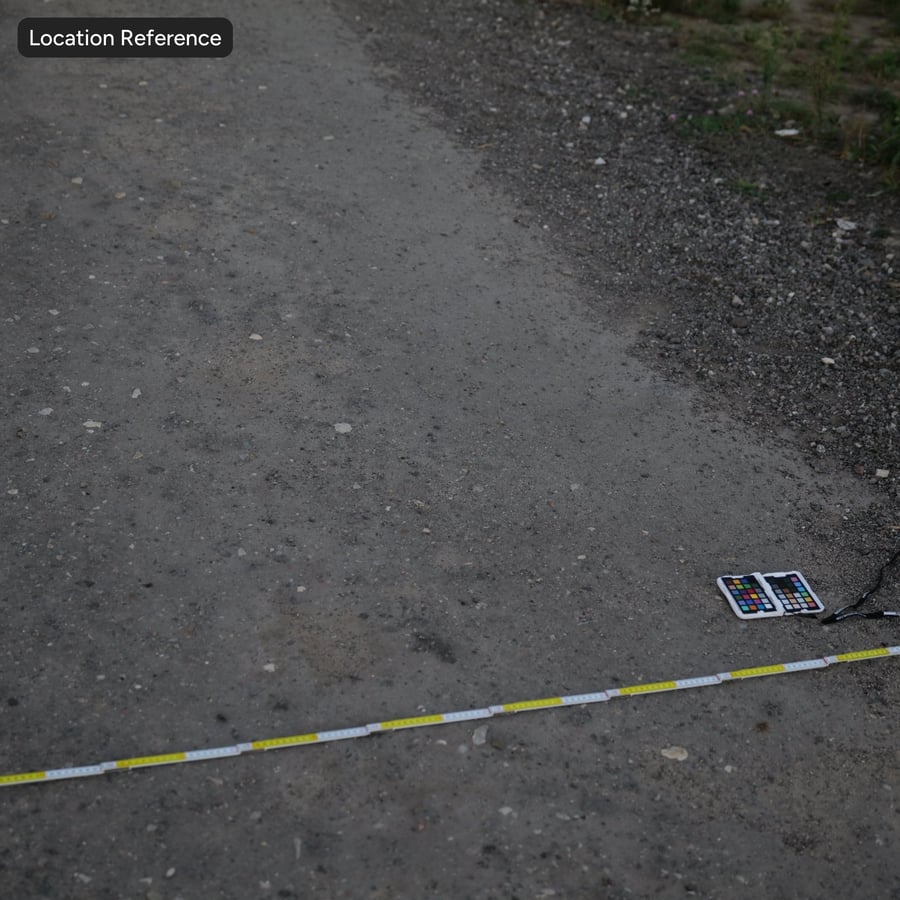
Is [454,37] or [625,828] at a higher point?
[454,37]

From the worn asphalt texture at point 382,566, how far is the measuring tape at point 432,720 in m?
0.03

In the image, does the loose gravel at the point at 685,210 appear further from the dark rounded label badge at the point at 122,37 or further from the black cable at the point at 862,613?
the dark rounded label badge at the point at 122,37

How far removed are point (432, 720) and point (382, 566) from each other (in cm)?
76

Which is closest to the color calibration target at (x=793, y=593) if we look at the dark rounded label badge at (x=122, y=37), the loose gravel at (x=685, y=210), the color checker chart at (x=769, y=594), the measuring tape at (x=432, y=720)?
the color checker chart at (x=769, y=594)

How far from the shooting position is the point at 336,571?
4.01 meters

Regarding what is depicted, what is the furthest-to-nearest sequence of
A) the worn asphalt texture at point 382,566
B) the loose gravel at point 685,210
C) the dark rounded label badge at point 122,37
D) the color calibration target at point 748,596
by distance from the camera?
the dark rounded label badge at point 122,37 < the loose gravel at point 685,210 < the color calibration target at point 748,596 < the worn asphalt texture at point 382,566

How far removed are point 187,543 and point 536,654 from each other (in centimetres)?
146

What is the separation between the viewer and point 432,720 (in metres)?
3.49

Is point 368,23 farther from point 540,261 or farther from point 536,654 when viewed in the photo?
point 536,654

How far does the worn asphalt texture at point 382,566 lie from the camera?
3172mm

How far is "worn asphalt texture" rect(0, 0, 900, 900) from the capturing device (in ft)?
10.4

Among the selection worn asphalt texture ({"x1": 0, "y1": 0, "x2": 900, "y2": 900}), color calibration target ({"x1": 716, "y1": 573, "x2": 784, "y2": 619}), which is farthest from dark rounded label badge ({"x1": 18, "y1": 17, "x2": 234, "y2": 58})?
color calibration target ({"x1": 716, "y1": 573, "x2": 784, "y2": 619})

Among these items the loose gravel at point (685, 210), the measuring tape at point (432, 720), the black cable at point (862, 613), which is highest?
the loose gravel at point (685, 210)

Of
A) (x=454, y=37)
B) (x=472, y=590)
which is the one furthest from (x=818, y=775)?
(x=454, y=37)
